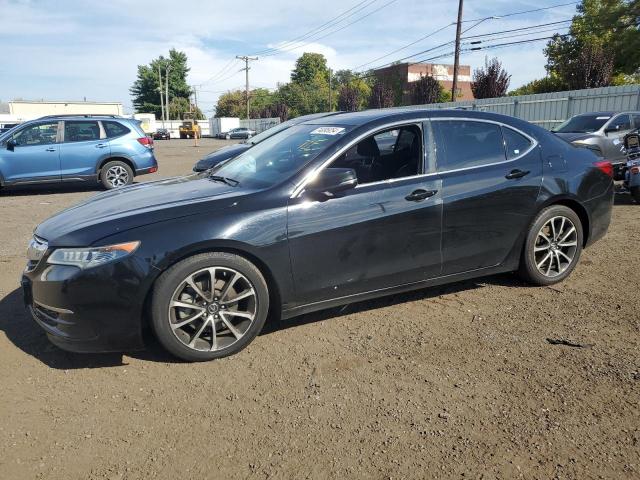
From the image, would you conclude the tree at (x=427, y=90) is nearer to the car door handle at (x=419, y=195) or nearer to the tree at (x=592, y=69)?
the tree at (x=592, y=69)

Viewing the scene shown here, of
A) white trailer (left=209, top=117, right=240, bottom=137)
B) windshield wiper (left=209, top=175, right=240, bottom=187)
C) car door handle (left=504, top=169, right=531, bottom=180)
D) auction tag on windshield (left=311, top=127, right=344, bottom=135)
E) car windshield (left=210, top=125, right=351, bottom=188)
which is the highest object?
white trailer (left=209, top=117, right=240, bottom=137)

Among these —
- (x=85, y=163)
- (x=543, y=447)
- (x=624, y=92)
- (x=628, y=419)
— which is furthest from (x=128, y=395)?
(x=624, y=92)

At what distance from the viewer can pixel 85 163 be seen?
1130cm

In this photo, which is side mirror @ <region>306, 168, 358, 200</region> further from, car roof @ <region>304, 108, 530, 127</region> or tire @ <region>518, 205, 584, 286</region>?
tire @ <region>518, 205, 584, 286</region>

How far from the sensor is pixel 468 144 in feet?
13.4

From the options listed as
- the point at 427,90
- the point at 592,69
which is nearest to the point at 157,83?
the point at 427,90

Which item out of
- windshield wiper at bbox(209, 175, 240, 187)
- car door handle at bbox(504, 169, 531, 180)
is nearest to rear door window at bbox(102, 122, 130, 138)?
windshield wiper at bbox(209, 175, 240, 187)

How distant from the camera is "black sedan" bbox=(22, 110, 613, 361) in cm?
309

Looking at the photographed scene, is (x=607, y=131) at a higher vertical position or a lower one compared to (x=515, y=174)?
higher

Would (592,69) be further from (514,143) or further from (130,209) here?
(130,209)

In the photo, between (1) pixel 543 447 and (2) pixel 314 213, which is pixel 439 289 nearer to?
(2) pixel 314 213

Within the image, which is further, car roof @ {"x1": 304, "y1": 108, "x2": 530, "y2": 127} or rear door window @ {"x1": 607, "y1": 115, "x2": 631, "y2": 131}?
rear door window @ {"x1": 607, "y1": 115, "x2": 631, "y2": 131}

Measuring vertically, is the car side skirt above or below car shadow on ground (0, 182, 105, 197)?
below

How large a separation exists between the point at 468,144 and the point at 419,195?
29.1 inches
